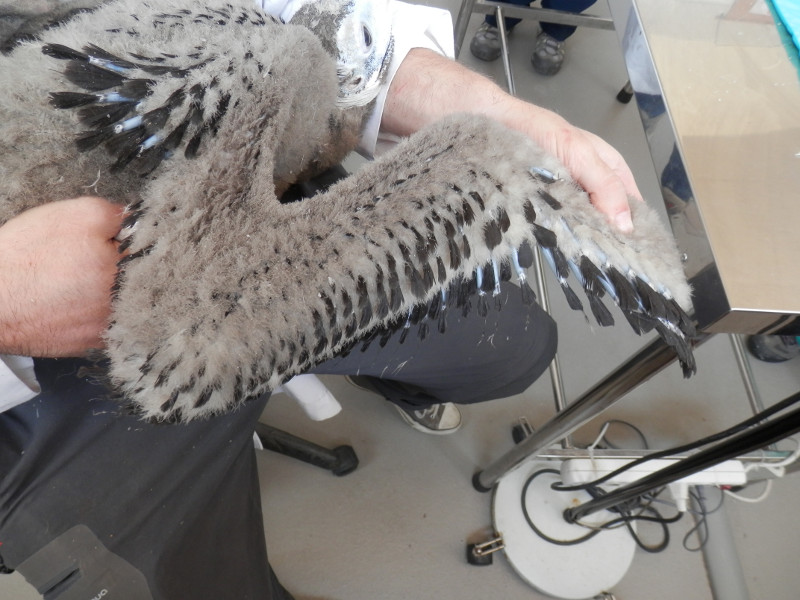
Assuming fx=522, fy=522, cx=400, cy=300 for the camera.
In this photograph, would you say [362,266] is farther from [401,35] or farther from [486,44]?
[486,44]

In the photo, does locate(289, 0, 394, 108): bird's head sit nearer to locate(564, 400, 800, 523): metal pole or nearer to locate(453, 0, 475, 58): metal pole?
locate(564, 400, 800, 523): metal pole

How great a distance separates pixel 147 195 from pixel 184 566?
32 centimetres

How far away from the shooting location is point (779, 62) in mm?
627

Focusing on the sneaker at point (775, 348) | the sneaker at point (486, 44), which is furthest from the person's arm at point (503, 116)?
the sneaker at point (486, 44)

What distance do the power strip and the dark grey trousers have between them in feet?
1.83

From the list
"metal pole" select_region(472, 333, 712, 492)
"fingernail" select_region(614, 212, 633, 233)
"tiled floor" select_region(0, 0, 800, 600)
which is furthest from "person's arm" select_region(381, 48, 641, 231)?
"tiled floor" select_region(0, 0, 800, 600)

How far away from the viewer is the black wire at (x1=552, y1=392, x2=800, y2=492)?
0.58m

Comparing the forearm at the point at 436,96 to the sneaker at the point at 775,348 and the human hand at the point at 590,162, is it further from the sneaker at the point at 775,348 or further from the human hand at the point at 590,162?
the sneaker at the point at 775,348

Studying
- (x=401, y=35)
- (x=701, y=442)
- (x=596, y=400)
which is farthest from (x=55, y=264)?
(x=701, y=442)

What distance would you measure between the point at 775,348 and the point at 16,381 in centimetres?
136

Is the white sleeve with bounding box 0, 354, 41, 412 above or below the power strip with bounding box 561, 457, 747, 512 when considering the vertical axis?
above

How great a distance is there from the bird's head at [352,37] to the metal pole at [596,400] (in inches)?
15.1

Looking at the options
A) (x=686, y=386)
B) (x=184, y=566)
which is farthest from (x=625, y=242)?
(x=686, y=386)

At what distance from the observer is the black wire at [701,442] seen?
1.90 ft
